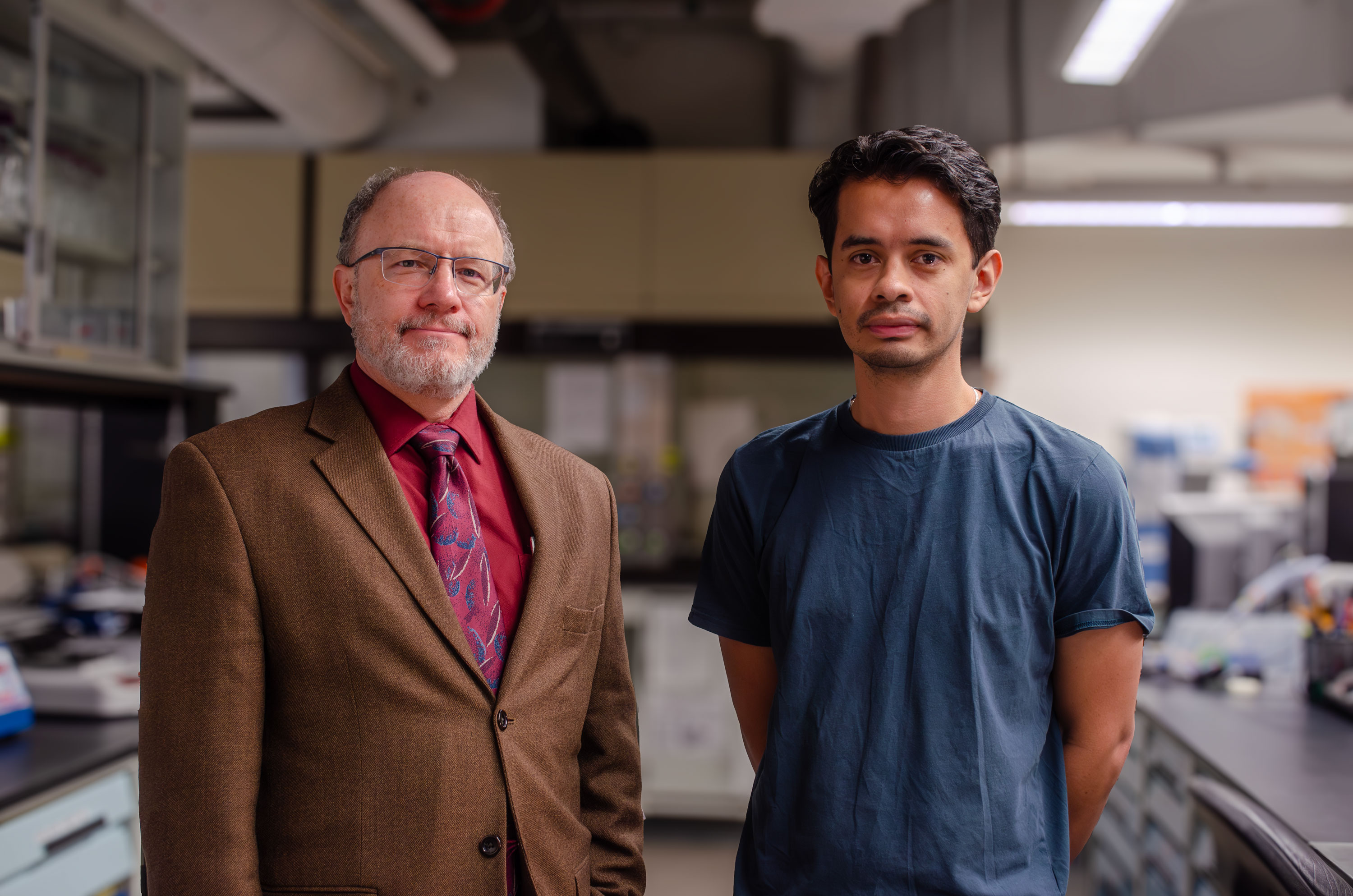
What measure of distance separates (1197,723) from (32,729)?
2706mm

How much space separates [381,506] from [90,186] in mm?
2040

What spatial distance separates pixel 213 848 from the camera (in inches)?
37.6

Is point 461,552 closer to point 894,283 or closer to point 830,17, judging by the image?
point 894,283

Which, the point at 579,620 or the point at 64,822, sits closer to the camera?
the point at 579,620

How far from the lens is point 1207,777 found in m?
1.99

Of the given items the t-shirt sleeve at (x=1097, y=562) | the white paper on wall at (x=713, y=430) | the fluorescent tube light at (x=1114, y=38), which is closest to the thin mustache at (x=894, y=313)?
the t-shirt sleeve at (x=1097, y=562)

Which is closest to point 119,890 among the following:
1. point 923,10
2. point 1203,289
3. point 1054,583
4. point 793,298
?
point 1054,583

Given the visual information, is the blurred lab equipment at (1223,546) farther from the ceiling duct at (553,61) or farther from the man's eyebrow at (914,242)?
the ceiling duct at (553,61)

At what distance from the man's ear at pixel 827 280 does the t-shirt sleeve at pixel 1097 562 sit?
0.38 meters

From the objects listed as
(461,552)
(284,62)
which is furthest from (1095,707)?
(284,62)

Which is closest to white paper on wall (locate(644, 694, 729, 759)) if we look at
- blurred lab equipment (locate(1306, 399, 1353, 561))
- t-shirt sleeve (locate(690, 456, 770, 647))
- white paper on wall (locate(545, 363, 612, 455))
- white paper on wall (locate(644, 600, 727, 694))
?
white paper on wall (locate(644, 600, 727, 694))

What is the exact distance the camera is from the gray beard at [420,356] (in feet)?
3.59

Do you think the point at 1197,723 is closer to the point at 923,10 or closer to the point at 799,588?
the point at 799,588

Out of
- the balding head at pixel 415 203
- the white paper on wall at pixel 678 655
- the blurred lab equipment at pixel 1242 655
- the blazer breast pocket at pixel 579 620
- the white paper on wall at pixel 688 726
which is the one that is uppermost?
the balding head at pixel 415 203
